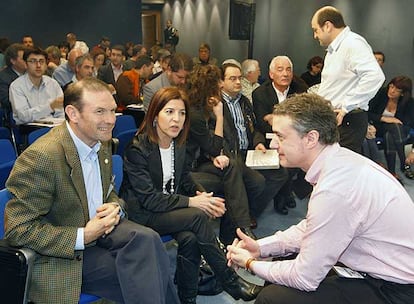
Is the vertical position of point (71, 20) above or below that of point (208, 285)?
above

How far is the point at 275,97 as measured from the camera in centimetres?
386

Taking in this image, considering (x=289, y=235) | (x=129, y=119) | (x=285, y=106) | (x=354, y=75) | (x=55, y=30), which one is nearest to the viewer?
(x=285, y=106)

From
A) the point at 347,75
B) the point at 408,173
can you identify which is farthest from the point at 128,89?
the point at 408,173

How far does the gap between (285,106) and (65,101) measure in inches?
38.8

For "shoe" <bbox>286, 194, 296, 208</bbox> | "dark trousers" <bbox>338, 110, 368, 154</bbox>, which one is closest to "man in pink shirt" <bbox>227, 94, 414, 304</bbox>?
"dark trousers" <bbox>338, 110, 368, 154</bbox>

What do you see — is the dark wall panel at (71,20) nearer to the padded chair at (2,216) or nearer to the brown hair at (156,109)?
the brown hair at (156,109)

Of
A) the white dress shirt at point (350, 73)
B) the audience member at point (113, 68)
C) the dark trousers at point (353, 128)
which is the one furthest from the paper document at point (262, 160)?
the audience member at point (113, 68)

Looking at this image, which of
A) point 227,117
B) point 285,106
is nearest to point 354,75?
point 227,117

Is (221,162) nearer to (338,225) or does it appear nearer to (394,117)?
(338,225)

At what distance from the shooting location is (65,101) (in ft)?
6.43

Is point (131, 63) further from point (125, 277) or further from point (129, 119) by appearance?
point (125, 277)

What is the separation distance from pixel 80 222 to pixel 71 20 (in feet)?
33.3

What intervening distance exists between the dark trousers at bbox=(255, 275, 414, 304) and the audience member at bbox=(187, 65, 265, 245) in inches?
52.9

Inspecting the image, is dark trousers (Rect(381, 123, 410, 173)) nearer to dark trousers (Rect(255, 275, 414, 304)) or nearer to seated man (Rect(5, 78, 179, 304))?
dark trousers (Rect(255, 275, 414, 304))
